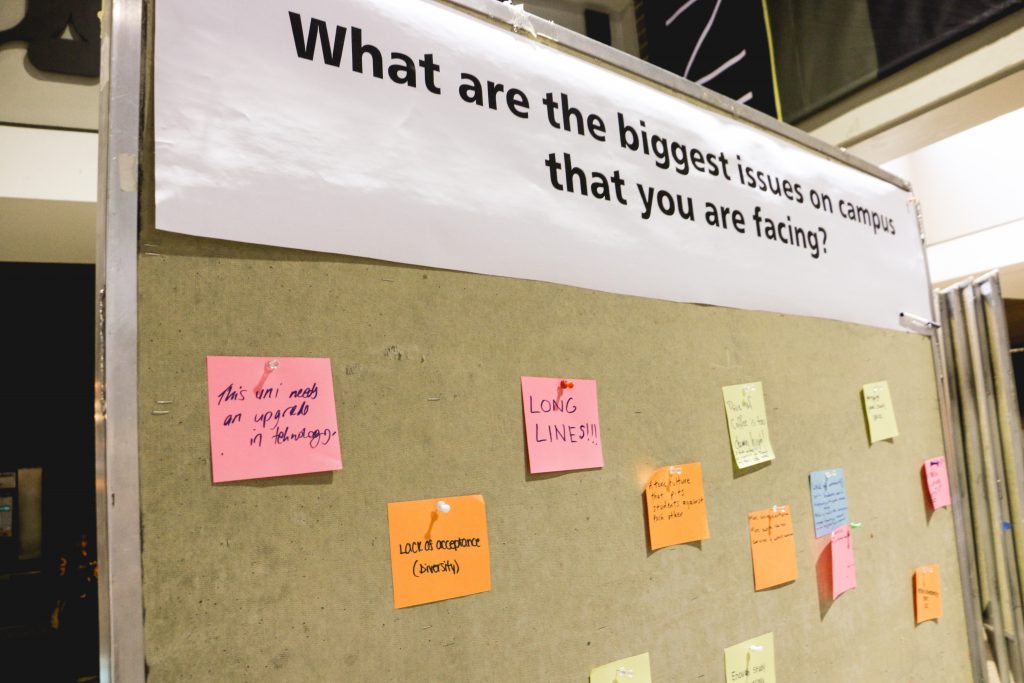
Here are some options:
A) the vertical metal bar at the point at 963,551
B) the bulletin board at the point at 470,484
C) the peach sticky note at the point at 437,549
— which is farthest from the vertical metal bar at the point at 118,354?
the vertical metal bar at the point at 963,551

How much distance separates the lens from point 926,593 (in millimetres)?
1274

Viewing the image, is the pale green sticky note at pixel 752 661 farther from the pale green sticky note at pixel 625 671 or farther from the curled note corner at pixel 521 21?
the curled note corner at pixel 521 21

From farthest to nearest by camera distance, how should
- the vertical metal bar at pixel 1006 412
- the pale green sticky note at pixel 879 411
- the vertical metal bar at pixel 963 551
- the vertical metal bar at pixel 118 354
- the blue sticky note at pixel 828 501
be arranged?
the vertical metal bar at pixel 1006 412
the vertical metal bar at pixel 963 551
the pale green sticky note at pixel 879 411
the blue sticky note at pixel 828 501
the vertical metal bar at pixel 118 354

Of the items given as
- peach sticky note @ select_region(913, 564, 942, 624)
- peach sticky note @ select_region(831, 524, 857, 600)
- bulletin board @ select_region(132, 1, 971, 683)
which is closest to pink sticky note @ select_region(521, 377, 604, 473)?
bulletin board @ select_region(132, 1, 971, 683)

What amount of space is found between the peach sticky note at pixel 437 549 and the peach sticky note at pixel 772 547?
0.49 m

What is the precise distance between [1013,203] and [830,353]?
439 cm

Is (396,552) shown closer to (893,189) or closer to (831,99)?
(893,189)

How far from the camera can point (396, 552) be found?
Result: 0.65 m

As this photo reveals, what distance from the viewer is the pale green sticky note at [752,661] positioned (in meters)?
0.92

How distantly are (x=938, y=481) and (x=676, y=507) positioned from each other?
2.70 ft

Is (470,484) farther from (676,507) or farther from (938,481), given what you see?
(938,481)

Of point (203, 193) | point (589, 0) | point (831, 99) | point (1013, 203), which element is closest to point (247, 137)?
point (203, 193)

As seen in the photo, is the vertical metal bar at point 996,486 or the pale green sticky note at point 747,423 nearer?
the pale green sticky note at point 747,423

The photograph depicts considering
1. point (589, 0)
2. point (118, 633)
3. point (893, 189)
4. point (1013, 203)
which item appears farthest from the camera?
point (1013, 203)
